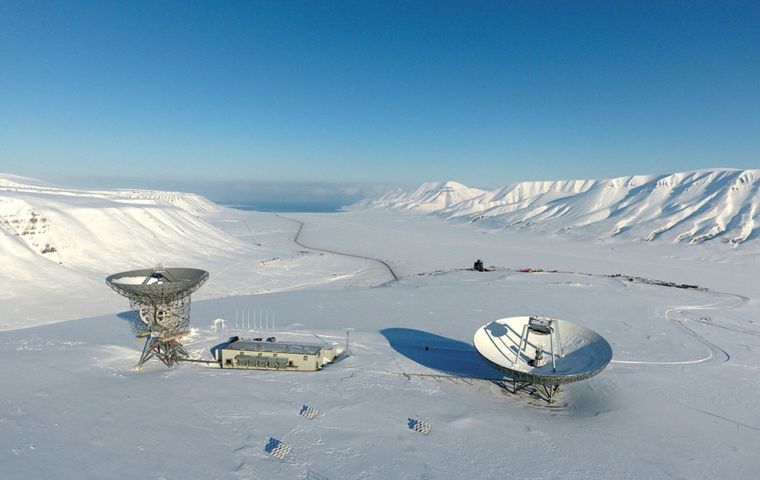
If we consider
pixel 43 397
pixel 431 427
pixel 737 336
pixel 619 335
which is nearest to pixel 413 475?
pixel 431 427

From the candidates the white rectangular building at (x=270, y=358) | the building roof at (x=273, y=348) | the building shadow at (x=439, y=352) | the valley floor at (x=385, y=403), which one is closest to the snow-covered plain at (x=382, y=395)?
the valley floor at (x=385, y=403)

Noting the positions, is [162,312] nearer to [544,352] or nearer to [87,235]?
[544,352]

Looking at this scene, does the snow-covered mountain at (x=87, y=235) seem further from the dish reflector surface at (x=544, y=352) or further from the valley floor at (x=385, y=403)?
the dish reflector surface at (x=544, y=352)

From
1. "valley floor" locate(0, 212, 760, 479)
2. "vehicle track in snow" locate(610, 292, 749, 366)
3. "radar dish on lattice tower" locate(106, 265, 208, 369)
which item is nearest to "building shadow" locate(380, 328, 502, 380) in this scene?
"valley floor" locate(0, 212, 760, 479)

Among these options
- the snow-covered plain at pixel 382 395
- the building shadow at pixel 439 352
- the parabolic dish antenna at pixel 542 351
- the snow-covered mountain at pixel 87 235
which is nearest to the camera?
the snow-covered plain at pixel 382 395

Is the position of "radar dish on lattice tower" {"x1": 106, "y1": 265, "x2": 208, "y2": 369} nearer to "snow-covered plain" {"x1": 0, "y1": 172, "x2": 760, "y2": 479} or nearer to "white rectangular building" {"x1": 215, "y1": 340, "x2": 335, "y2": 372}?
"snow-covered plain" {"x1": 0, "y1": 172, "x2": 760, "y2": 479}

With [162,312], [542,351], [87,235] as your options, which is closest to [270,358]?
[162,312]
